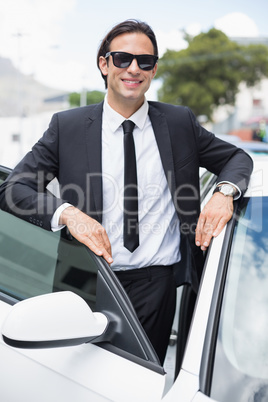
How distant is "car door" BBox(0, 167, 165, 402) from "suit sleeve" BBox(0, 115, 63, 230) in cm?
11

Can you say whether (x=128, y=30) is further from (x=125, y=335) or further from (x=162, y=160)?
(x=125, y=335)

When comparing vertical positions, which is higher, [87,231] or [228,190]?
[228,190]

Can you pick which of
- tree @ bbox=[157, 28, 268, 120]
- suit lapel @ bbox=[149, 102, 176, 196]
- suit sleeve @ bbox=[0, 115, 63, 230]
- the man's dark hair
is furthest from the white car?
tree @ bbox=[157, 28, 268, 120]

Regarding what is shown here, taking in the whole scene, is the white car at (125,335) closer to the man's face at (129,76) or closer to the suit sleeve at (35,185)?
the suit sleeve at (35,185)

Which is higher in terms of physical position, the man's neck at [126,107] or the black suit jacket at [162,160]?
the man's neck at [126,107]

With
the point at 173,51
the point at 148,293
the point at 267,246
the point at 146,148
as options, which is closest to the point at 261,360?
the point at 267,246

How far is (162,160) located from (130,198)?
8.9 inches

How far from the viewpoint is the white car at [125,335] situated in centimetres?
126

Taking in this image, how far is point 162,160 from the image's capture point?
6.70 ft

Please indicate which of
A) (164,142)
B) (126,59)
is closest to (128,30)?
(126,59)

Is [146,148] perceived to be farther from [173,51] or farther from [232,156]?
[173,51]

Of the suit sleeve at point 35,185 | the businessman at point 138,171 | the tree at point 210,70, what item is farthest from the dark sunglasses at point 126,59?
the tree at point 210,70

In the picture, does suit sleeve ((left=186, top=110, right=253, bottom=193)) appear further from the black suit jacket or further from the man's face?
the man's face

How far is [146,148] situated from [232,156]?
360mm
